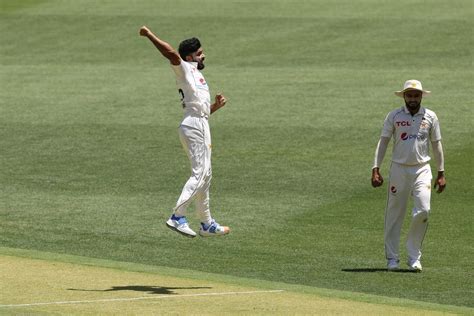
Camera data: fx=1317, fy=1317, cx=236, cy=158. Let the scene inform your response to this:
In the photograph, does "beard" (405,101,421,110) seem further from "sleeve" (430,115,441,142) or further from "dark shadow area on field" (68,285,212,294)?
"dark shadow area on field" (68,285,212,294)

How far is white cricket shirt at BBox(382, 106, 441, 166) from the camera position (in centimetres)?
1505

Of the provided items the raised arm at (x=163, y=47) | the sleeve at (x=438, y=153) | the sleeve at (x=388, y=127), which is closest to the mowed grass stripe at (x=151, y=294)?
the raised arm at (x=163, y=47)

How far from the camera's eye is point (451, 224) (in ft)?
60.8

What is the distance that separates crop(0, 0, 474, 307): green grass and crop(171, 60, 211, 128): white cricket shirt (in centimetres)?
216

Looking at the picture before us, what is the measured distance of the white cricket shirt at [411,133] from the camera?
15055 mm

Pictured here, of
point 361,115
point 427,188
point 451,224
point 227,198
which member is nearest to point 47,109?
point 361,115

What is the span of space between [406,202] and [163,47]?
147 inches

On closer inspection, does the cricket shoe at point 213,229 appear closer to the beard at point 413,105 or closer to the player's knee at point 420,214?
the player's knee at point 420,214

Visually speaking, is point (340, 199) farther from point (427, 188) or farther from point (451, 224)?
point (427, 188)

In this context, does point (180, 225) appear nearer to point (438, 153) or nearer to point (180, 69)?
point (180, 69)

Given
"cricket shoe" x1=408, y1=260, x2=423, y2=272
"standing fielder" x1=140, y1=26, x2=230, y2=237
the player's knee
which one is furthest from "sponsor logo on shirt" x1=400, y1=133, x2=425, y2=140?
"standing fielder" x1=140, y1=26, x2=230, y2=237

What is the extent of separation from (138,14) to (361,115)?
14.3 metres

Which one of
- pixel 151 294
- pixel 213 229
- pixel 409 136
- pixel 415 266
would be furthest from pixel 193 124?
pixel 415 266

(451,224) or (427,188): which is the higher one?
(427,188)
